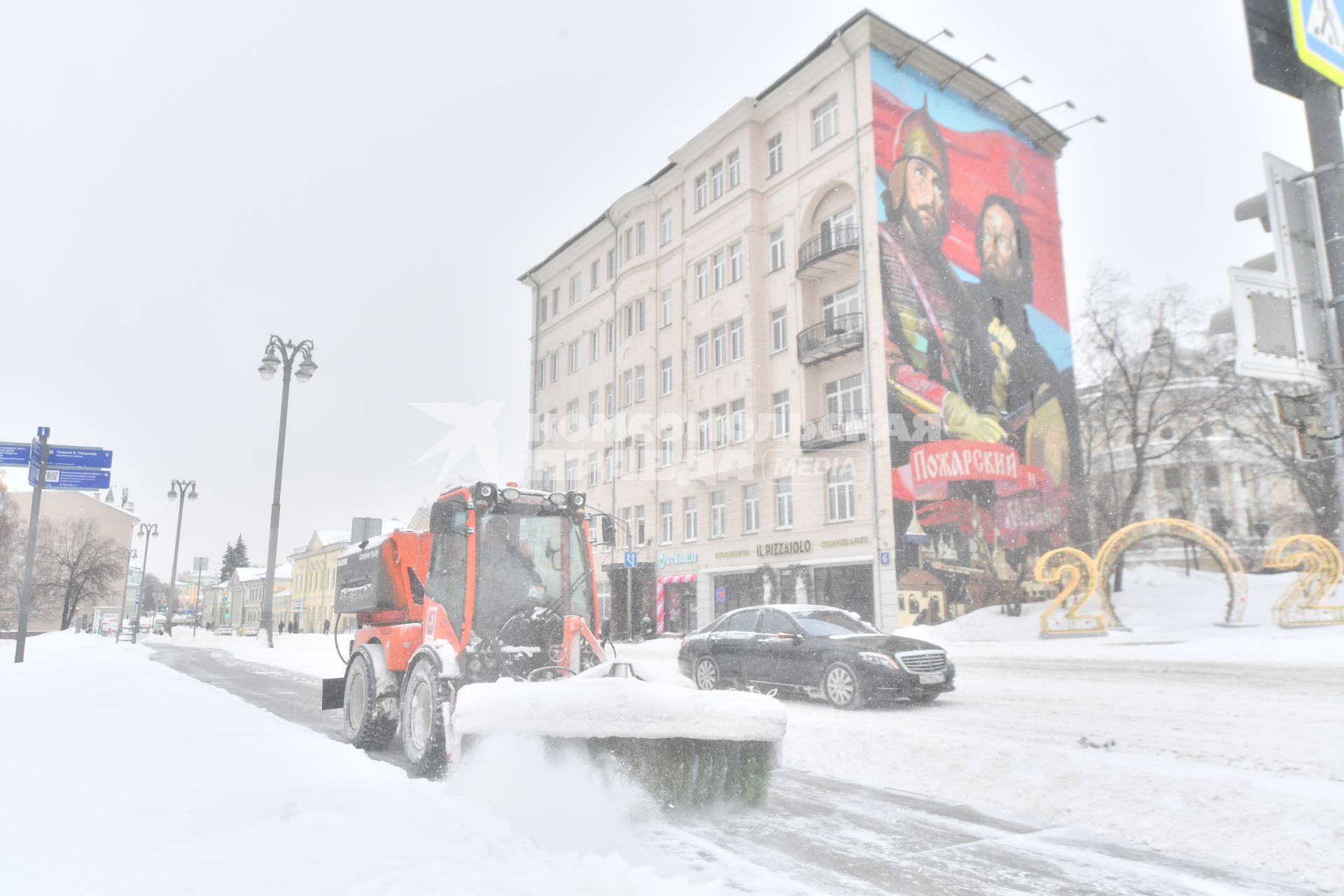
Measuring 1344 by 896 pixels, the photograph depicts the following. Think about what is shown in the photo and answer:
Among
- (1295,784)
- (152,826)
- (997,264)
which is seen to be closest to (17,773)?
(152,826)

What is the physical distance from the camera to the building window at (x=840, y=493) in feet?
91.8

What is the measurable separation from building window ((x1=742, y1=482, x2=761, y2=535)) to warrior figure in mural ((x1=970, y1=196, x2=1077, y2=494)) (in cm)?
864

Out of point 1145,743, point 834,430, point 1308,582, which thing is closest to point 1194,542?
point 1308,582

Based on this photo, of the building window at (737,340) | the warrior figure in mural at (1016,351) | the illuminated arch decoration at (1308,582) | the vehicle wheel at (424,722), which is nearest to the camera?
the vehicle wheel at (424,722)

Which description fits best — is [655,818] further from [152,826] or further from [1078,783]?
[1078,783]

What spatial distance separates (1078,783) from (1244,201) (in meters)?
4.73

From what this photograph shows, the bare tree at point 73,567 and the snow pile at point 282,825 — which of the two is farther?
the bare tree at point 73,567

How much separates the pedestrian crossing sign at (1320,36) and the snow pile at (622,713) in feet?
14.5

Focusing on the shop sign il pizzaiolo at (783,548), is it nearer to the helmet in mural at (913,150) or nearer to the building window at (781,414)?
the building window at (781,414)

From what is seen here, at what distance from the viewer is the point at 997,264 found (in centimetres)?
3203

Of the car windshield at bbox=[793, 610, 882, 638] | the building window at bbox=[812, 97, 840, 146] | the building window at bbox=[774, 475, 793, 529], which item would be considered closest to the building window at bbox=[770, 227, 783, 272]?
the building window at bbox=[812, 97, 840, 146]

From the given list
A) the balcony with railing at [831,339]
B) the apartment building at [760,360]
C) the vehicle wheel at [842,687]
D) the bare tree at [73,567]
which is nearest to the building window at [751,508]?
the apartment building at [760,360]

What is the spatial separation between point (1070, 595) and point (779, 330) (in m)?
13.3

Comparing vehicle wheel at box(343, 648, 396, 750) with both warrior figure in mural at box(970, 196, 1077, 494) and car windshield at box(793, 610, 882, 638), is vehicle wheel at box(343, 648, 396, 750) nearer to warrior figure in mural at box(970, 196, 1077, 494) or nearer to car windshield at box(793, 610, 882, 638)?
car windshield at box(793, 610, 882, 638)
